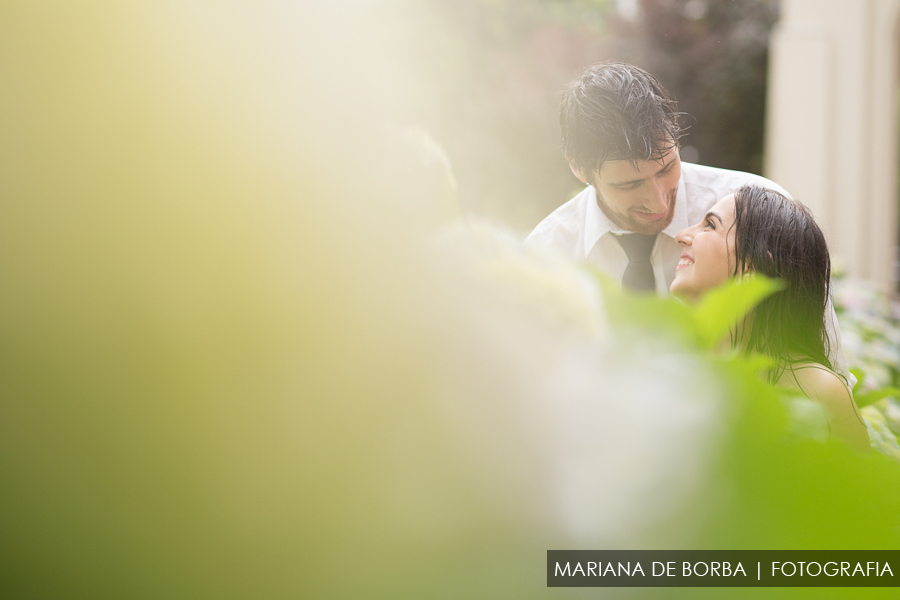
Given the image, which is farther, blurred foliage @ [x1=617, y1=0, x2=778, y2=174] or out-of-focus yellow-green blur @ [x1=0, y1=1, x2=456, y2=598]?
blurred foliage @ [x1=617, y1=0, x2=778, y2=174]

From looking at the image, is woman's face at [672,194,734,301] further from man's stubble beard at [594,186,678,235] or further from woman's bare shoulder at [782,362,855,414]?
woman's bare shoulder at [782,362,855,414]

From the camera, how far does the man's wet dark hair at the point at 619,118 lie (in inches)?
26.8

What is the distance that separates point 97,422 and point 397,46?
475 mm

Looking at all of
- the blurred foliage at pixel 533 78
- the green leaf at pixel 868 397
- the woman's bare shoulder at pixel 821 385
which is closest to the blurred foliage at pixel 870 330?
the green leaf at pixel 868 397

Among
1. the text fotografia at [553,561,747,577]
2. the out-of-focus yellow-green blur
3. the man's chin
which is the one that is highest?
the man's chin

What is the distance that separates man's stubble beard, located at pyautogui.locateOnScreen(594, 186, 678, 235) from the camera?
71 centimetres

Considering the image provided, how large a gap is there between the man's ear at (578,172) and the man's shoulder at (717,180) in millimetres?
124

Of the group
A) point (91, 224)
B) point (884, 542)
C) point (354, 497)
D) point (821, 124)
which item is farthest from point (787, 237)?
point (821, 124)

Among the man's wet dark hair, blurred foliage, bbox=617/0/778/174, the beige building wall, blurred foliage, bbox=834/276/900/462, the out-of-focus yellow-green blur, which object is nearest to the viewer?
the out-of-focus yellow-green blur

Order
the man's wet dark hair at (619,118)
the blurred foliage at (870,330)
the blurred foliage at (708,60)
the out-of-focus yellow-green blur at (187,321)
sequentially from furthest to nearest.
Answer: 1. the blurred foliage at (870,330)
2. the blurred foliage at (708,60)
3. the man's wet dark hair at (619,118)
4. the out-of-focus yellow-green blur at (187,321)

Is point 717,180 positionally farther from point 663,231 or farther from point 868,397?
point 868,397

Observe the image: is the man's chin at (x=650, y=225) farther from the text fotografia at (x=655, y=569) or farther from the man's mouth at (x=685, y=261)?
the text fotografia at (x=655, y=569)

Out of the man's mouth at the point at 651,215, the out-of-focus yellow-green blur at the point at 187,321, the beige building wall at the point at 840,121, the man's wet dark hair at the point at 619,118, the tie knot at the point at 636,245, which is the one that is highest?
the beige building wall at the point at 840,121

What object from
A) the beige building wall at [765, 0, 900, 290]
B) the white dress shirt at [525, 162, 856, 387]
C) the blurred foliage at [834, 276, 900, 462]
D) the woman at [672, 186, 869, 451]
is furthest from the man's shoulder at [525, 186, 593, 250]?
the blurred foliage at [834, 276, 900, 462]
